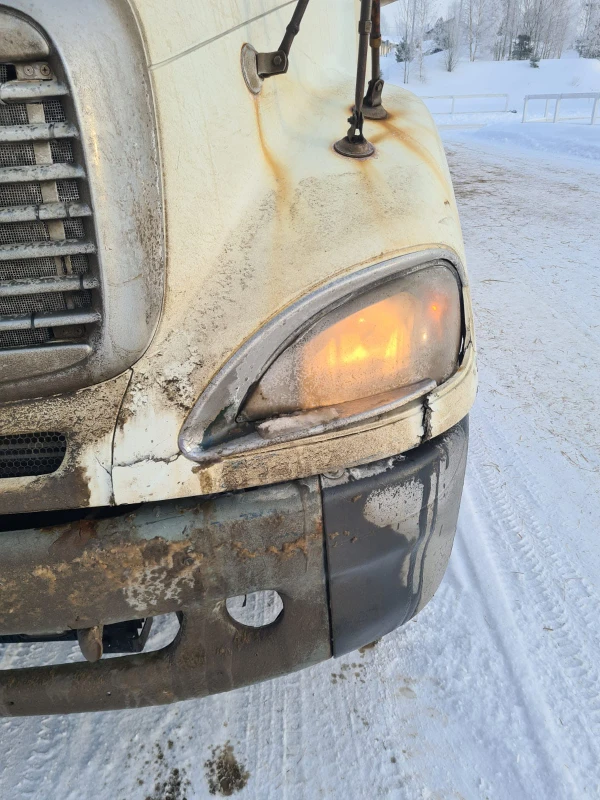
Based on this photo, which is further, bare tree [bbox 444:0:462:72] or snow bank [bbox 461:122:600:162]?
bare tree [bbox 444:0:462:72]

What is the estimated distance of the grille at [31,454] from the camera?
137 centimetres

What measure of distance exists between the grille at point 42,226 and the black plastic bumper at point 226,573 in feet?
1.49

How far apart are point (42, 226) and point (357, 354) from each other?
2.33 ft

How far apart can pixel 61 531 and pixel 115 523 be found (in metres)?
0.12

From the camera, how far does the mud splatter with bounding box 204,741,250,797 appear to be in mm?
1770

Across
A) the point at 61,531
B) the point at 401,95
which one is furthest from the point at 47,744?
the point at 401,95

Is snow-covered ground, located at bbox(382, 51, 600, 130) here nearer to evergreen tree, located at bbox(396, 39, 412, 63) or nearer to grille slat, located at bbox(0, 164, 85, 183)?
evergreen tree, located at bbox(396, 39, 412, 63)

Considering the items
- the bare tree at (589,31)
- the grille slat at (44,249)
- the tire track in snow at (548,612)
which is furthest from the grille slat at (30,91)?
the bare tree at (589,31)

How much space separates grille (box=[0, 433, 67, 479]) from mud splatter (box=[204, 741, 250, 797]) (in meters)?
1.08

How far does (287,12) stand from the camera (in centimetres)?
186

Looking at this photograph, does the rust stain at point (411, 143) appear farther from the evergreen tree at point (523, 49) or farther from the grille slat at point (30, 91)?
the evergreen tree at point (523, 49)

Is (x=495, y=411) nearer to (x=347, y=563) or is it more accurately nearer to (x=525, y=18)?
(x=347, y=563)

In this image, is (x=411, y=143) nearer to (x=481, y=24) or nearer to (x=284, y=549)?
(x=284, y=549)

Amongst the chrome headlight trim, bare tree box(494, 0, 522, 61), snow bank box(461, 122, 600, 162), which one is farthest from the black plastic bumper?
bare tree box(494, 0, 522, 61)
